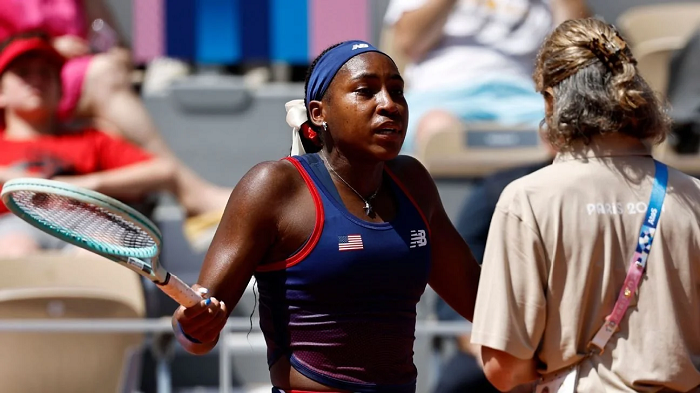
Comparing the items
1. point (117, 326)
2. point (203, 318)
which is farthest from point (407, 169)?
point (117, 326)

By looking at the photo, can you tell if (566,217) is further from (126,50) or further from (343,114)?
(126,50)

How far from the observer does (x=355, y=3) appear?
577cm

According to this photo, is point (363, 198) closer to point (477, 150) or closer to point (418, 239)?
point (418, 239)

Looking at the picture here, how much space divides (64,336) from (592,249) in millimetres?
2089

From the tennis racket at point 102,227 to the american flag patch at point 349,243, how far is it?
0.31 meters

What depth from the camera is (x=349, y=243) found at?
2.19 m

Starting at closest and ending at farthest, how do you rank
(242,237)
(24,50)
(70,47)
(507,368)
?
(242,237) < (507,368) < (24,50) < (70,47)

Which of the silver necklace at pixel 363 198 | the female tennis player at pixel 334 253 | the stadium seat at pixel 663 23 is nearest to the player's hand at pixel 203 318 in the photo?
the female tennis player at pixel 334 253

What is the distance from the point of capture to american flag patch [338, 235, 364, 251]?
7.16 ft

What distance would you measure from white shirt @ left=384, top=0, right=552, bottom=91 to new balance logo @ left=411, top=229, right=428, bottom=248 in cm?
274

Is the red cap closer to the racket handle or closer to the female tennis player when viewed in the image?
the female tennis player

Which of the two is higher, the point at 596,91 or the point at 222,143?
the point at 596,91

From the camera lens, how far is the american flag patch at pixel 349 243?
218 centimetres

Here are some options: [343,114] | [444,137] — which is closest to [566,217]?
[343,114]
